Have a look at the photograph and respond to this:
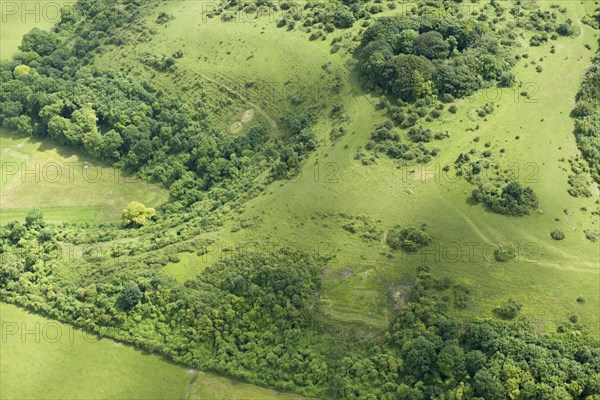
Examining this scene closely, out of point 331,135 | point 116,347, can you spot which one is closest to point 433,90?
point 331,135

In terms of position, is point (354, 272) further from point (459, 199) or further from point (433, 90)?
point (433, 90)

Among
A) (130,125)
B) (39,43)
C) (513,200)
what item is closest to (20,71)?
(39,43)

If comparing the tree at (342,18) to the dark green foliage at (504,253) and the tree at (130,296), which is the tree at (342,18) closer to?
the dark green foliage at (504,253)

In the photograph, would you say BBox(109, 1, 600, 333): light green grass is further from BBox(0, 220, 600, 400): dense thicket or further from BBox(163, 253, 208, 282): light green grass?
BBox(0, 220, 600, 400): dense thicket

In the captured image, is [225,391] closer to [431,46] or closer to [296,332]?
[296,332]

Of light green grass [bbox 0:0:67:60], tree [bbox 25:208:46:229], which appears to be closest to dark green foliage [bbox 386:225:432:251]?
tree [bbox 25:208:46:229]

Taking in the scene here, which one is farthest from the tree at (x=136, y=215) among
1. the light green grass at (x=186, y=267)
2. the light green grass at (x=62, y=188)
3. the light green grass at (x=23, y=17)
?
the light green grass at (x=23, y=17)
